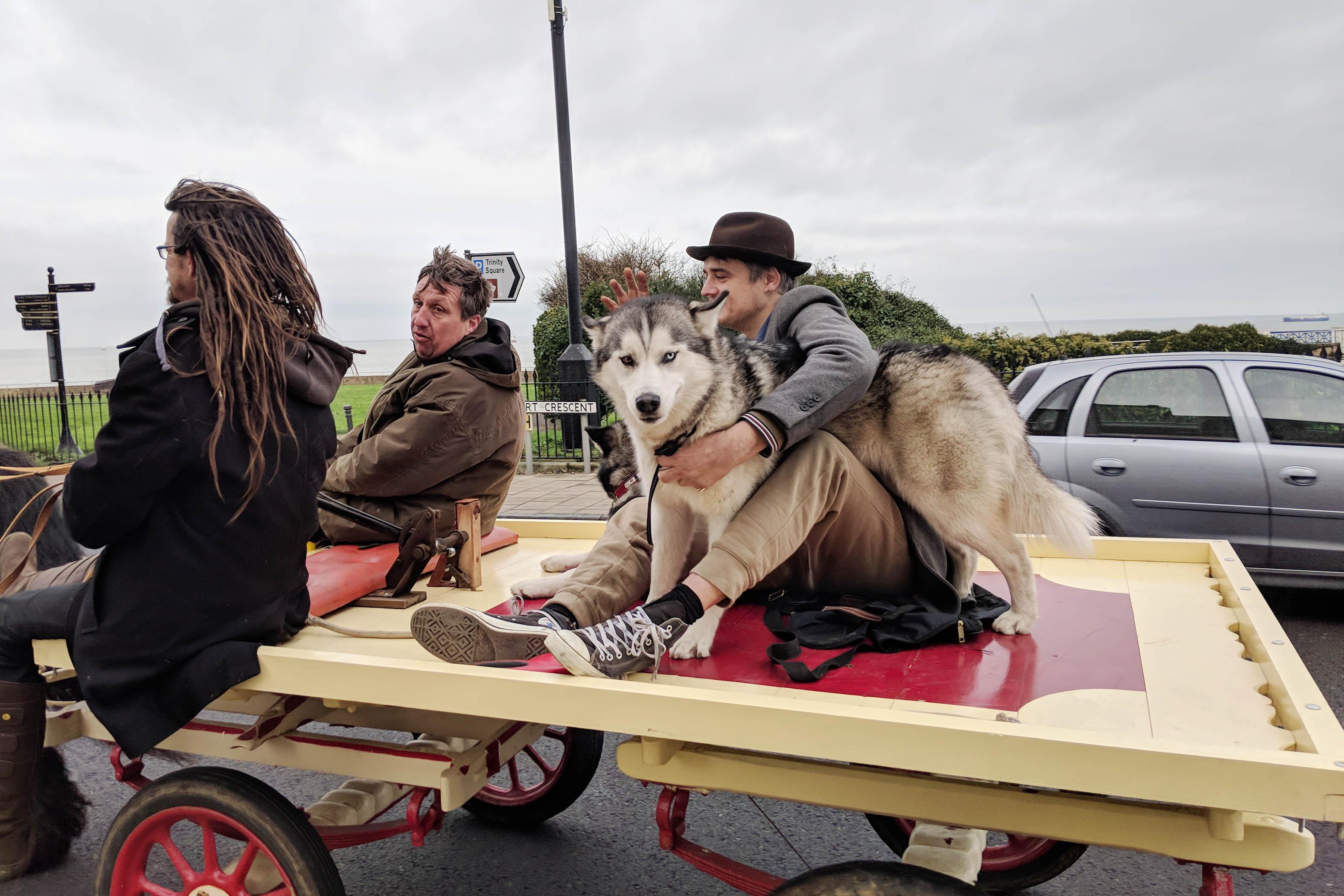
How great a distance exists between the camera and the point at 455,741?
250cm

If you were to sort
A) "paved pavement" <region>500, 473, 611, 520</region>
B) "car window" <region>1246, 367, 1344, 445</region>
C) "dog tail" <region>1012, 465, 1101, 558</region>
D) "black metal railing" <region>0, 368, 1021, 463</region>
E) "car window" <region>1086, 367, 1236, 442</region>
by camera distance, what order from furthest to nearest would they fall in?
1. "black metal railing" <region>0, 368, 1021, 463</region>
2. "paved pavement" <region>500, 473, 611, 520</region>
3. "car window" <region>1086, 367, 1236, 442</region>
4. "car window" <region>1246, 367, 1344, 445</region>
5. "dog tail" <region>1012, 465, 1101, 558</region>

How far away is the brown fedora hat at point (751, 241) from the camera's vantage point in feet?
10.6

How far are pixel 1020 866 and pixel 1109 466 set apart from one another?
3536 mm

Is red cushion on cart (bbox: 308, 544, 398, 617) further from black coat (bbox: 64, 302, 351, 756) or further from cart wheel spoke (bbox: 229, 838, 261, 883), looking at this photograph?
cart wheel spoke (bbox: 229, 838, 261, 883)

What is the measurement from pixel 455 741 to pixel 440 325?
1.85 m

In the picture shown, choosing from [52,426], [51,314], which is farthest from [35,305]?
[52,426]

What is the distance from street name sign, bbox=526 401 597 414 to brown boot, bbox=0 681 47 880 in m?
8.03

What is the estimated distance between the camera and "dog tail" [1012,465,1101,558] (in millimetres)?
2703

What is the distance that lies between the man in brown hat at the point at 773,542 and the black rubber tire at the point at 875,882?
63cm

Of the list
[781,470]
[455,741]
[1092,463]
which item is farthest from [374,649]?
[1092,463]

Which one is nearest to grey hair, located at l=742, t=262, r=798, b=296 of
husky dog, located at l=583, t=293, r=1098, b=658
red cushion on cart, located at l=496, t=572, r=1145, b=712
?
husky dog, located at l=583, t=293, r=1098, b=658

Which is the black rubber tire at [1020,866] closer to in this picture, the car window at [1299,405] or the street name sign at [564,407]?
the car window at [1299,405]

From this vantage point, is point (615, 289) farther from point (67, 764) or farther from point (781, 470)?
point (67, 764)

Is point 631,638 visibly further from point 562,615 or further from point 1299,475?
point 1299,475
